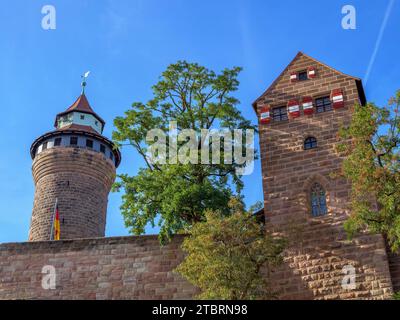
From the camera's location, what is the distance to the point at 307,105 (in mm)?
25594

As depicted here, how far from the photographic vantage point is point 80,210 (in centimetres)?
3825

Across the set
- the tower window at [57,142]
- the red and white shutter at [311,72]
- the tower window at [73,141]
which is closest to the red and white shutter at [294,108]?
the red and white shutter at [311,72]

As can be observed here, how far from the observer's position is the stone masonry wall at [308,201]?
22125mm

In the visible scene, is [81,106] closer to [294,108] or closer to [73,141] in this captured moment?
[73,141]

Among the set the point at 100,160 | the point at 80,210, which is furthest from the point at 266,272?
the point at 100,160

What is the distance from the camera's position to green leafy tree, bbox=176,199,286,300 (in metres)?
19.7

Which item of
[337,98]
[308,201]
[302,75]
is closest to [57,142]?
[302,75]

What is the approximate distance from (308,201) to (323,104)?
160 inches

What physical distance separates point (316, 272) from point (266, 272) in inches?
70.0

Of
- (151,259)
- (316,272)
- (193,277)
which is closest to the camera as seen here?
(193,277)

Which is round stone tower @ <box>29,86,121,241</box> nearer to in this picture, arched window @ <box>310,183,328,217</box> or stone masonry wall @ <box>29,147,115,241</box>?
stone masonry wall @ <box>29,147,115,241</box>
